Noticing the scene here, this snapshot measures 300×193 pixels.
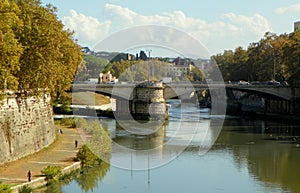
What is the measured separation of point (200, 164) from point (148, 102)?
→ 1115 inches

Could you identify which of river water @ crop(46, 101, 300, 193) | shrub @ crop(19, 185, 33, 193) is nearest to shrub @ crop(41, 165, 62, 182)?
river water @ crop(46, 101, 300, 193)

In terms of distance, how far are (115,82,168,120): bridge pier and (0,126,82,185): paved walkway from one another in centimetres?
2247

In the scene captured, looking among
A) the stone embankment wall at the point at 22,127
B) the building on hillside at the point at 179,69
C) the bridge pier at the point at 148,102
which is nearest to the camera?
the stone embankment wall at the point at 22,127

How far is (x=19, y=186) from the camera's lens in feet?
68.7

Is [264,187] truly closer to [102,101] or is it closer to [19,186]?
[19,186]

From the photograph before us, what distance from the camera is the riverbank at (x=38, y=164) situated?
2208 centimetres

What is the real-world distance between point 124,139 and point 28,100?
12123mm

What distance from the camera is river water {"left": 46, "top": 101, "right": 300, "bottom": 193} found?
24562 mm

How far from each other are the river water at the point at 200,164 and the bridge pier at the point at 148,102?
10.3 m

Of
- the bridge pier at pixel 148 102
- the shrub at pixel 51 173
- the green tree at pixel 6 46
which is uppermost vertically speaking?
the green tree at pixel 6 46

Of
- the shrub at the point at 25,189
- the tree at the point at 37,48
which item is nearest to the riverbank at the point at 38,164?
the shrub at the point at 25,189

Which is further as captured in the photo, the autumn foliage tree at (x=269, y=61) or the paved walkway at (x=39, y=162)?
the autumn foliage tree at (x=269, y=61)

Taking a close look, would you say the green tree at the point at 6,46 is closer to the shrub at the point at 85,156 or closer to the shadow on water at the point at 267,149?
the shrub at the point at 85,156

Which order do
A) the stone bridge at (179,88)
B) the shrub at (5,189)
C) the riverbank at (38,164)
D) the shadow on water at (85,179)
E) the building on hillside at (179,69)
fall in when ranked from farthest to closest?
the building on hillside at (179,69), the stone bridge at (179,88), the shadow on water at (85,179), the riverbank at (38,164), the shrub at (5,189)
